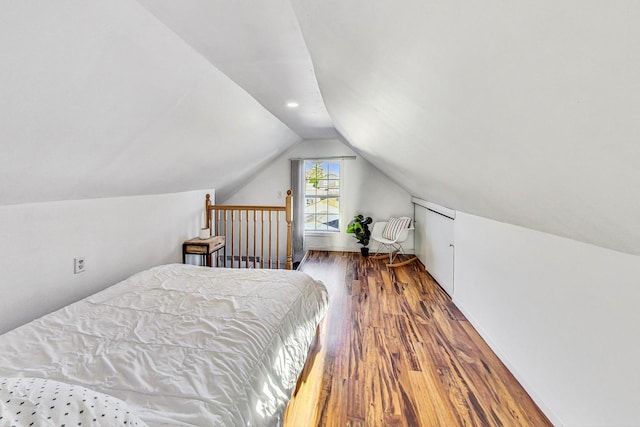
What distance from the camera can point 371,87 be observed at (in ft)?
4.46

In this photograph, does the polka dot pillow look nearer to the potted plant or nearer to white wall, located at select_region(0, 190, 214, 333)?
white wall, located at select_region(0, 190, 214, 333)

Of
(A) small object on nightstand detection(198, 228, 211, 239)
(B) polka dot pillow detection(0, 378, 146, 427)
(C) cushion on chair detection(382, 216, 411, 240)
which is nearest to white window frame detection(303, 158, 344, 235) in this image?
(C) cushion on chair detection(382, 216, 411, 240)

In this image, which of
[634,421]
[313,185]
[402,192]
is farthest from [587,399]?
[313,185]

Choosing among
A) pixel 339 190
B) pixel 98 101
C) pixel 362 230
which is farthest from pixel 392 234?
pixel 98 101

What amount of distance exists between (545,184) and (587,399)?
3.87ft

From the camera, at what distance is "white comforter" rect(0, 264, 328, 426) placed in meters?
1.10

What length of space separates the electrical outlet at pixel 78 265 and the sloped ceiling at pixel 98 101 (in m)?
0.48

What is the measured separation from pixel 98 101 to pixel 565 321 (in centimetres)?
270

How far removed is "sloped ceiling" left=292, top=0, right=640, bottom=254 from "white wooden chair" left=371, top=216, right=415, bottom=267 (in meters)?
3.40

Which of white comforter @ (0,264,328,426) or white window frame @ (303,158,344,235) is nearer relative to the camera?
white comforter @ (0,264,328,426)

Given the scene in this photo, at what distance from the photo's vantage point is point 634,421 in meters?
1.15

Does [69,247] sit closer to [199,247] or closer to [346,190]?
[199,247]

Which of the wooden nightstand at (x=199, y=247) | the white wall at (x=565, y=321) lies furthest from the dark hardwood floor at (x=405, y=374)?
the wooden nightstand at (x=199, y=247)

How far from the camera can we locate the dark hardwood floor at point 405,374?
170cm
